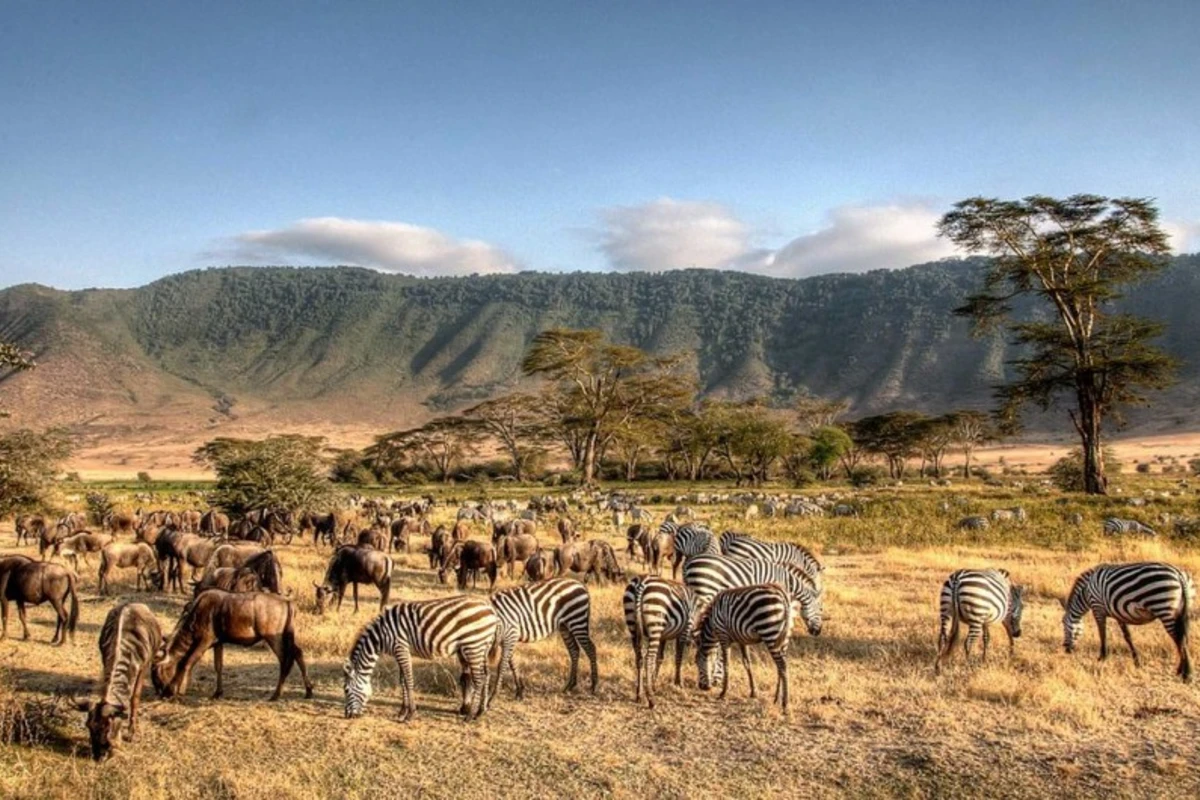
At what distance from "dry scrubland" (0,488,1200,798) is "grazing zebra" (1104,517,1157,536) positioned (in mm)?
12429

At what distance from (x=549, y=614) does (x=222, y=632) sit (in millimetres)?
3738

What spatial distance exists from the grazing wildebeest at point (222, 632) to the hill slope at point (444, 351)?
123m

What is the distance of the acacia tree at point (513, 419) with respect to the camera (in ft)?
232

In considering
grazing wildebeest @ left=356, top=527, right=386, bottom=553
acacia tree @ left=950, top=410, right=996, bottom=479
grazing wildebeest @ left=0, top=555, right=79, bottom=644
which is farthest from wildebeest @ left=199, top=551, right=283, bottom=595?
acacia tree @ left=950, top=410, right=996, bottom=479

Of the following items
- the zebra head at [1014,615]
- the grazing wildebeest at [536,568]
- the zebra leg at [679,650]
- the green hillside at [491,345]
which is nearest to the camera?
the zebra leg at [679,650]

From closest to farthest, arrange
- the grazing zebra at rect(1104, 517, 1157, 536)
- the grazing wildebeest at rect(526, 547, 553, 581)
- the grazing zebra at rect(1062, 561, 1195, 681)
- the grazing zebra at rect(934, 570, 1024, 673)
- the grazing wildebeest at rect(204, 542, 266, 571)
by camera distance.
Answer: the grazing zebra at rect(1062, 561, 1195, 681)
the grazing zebra at rect(934, 570, 1024, 673)
the grazing wildebeest at rect(204, 542, 266, 571)
the grazing wildebeest at rect(526, 547, 553, 581)
the grazing zebra at rect(1104, 517, 1157, 536)

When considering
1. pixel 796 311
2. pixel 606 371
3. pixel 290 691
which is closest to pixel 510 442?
pixel 606 371

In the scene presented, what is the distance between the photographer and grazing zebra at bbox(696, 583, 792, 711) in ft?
31.0

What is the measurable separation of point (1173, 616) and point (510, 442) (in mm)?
62128

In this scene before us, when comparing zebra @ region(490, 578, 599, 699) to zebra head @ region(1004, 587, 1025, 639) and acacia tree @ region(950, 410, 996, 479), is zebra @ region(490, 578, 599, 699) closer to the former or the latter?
zebra head @ region(1004, 587, 1025, 639)

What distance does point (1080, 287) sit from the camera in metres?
33.8

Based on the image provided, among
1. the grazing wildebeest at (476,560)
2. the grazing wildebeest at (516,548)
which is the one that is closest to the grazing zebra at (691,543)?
the grazing wildebeest at (516,548)

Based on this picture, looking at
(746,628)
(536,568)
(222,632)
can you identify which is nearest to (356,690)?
(222,632)

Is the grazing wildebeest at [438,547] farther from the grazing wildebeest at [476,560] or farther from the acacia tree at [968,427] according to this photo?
the acacia tree at [968,427]
